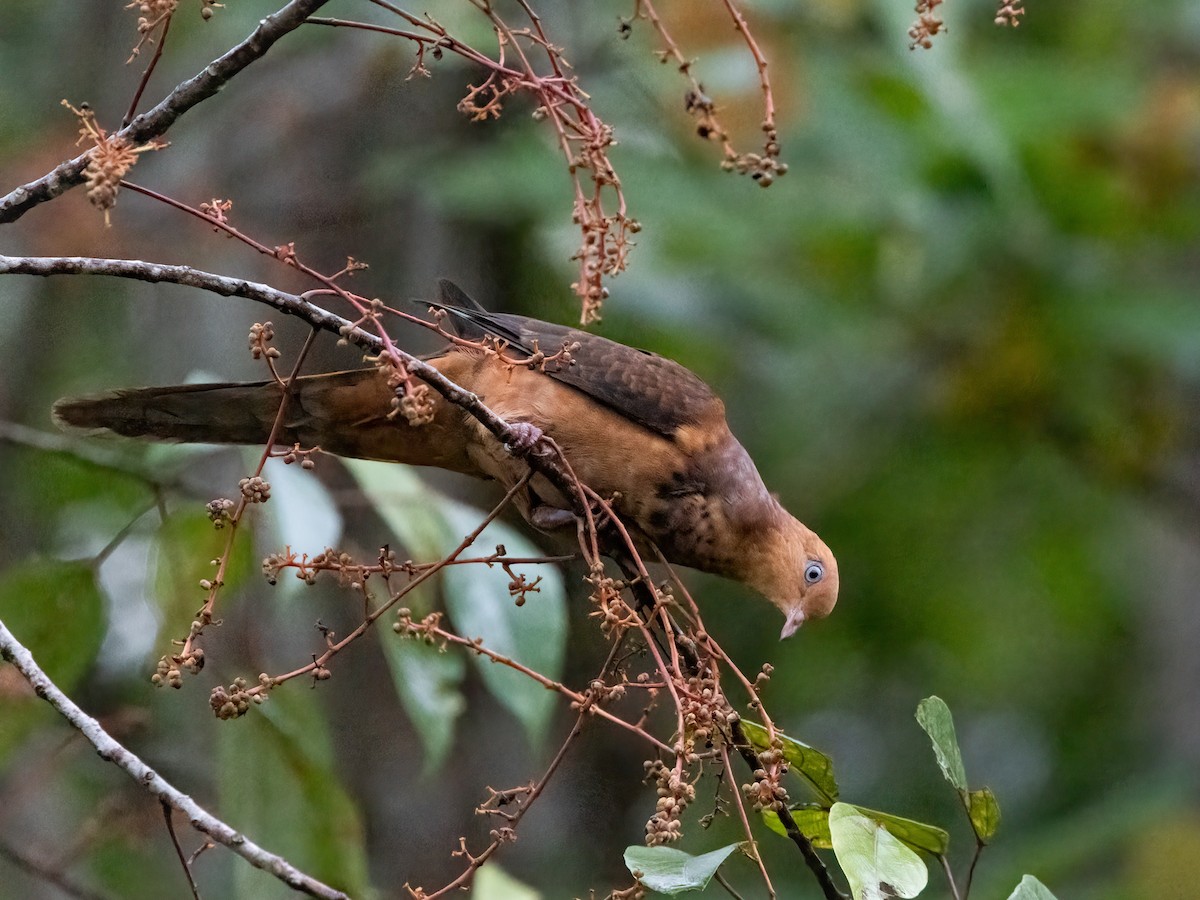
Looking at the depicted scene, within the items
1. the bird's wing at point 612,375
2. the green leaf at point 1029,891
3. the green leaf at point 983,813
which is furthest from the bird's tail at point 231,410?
the green leaf at point 1029,891

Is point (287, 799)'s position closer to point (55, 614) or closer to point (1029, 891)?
point (55, 614)

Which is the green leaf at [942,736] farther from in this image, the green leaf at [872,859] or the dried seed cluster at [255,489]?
the dried seed cluster at [255,489]

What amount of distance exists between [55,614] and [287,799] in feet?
2.68

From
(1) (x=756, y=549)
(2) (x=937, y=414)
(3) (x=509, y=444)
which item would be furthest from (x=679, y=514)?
(2) (x=937, y=414)

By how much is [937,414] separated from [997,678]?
1966 millimetres

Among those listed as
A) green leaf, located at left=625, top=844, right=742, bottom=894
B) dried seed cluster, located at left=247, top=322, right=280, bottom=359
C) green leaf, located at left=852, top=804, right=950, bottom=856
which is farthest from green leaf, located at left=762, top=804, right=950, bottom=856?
dried seed cluster, located at left=247, top=322, right=280, bottom=359

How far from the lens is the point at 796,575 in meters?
4.27

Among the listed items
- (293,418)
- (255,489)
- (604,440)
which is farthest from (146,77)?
(604,440)

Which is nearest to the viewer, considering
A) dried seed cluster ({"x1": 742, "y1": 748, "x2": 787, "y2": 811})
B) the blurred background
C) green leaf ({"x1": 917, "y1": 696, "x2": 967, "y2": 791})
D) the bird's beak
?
dried seed cluster ({"x1": 742, "y1": 748, "x2": 787, "y2": 811})

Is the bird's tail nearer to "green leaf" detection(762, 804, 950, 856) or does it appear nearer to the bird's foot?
the bird's foot

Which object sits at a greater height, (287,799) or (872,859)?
(872,859)

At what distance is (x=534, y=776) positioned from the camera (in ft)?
23.0

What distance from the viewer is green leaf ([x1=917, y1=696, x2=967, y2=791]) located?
2514 millimetres

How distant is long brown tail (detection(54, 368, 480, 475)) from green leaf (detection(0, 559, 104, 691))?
473 mm
